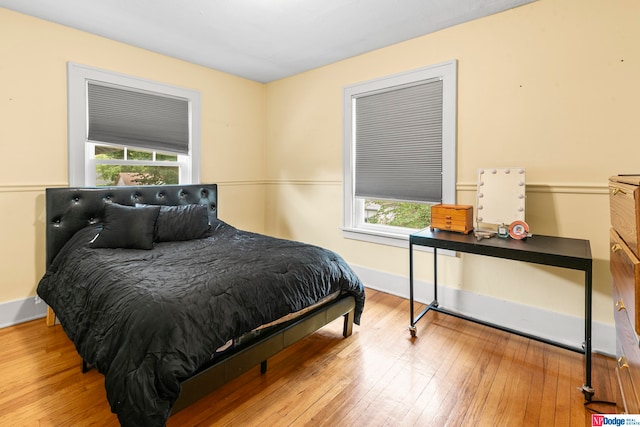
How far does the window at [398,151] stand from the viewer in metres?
2.83

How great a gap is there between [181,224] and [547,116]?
9.52ft

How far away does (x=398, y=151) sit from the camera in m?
3.16

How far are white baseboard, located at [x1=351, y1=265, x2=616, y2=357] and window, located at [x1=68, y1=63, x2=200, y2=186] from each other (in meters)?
2.55

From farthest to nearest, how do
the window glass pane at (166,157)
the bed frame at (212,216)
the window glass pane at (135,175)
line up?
the window glass pane at (166,157)
the window glass pane at (135,175)
the bed frame at (212,216)

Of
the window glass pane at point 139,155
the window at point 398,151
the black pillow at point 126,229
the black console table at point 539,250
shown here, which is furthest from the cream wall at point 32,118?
the black console table at point 539,250

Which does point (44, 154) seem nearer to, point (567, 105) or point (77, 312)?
point (77, 312)

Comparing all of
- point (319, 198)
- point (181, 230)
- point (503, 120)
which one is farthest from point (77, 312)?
point (503, 120)

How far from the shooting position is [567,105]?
7.39ft

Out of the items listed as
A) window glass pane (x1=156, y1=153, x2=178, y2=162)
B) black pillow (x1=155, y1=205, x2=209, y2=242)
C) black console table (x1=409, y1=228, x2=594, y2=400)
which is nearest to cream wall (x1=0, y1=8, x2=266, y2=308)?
window glass pane (x1=156, y1=153, x2=178, y2=162)

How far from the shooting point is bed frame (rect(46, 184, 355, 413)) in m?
1.56

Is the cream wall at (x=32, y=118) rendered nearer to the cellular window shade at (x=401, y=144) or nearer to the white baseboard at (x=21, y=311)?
the white baseboard at (x=21, y=311)

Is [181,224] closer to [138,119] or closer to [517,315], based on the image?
[138,119]

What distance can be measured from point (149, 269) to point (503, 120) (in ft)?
8.72

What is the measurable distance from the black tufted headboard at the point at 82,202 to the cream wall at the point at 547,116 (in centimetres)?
238
